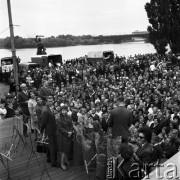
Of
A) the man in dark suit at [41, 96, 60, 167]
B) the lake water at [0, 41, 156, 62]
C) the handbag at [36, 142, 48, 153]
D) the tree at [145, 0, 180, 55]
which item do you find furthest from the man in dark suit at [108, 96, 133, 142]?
the lake water at [0, 41, 156, 62]

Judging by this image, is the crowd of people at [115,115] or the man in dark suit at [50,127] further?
the man in dark suit at [50,127]

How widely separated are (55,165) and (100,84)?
33.5ft

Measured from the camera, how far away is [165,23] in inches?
1141

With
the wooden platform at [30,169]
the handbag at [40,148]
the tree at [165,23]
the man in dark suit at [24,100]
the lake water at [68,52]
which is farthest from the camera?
the lake water at [68,52]

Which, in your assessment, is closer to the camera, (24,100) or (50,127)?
(50,127)

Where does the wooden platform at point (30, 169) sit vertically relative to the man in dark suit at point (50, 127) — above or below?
below

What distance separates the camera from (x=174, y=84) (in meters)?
14.9

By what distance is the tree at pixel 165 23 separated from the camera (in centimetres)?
2847

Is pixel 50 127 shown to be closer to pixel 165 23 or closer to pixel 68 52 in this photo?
pixel 165 23

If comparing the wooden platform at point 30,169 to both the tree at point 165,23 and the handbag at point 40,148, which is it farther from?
the tree at point 165,23

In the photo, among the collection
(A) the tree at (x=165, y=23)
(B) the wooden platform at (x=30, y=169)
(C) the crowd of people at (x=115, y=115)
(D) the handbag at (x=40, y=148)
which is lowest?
(B) the wooden platform at (x=30, y=169)

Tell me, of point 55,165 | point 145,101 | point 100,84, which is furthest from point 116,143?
point 100,84

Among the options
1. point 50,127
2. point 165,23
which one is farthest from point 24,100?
point 165,23

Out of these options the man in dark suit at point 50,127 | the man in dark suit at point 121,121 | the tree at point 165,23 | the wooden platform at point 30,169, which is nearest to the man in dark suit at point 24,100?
the wooden platform at point 30,169
